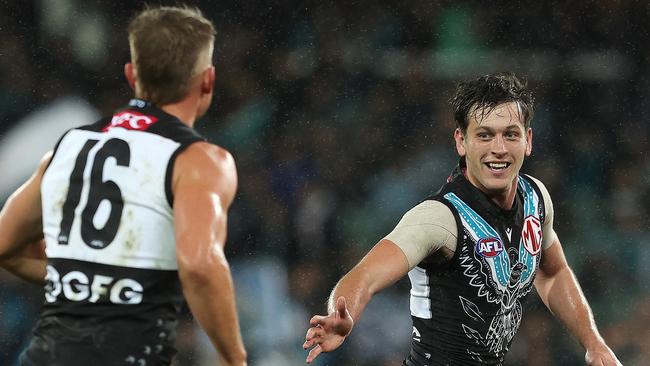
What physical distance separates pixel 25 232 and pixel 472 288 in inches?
64.6

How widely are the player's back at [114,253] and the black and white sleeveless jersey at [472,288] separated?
1372 millimetres

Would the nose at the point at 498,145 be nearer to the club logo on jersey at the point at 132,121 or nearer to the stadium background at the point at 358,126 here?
the club logo on jersey at the point at 132,121

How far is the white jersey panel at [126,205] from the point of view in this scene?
2.35 m

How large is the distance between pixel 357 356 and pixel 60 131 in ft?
7.96

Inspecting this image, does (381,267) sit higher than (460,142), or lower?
lower

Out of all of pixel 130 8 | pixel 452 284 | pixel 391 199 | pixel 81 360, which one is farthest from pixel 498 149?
pixel 130 8

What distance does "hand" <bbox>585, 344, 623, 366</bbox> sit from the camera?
3.60 meters

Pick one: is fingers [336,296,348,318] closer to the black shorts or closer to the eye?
the black shorts

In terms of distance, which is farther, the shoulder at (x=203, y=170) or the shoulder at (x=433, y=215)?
the shoulder at (x=433, y=215)

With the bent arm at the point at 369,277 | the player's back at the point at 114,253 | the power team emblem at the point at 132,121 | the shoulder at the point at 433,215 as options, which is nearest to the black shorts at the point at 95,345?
the player's back at the point at 114,253

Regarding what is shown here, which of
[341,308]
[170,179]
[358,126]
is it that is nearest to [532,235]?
[341,308]

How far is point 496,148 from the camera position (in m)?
3.66

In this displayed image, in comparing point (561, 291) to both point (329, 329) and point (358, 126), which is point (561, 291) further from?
point (358, 126)

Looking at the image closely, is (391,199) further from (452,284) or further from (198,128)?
(452,284)
